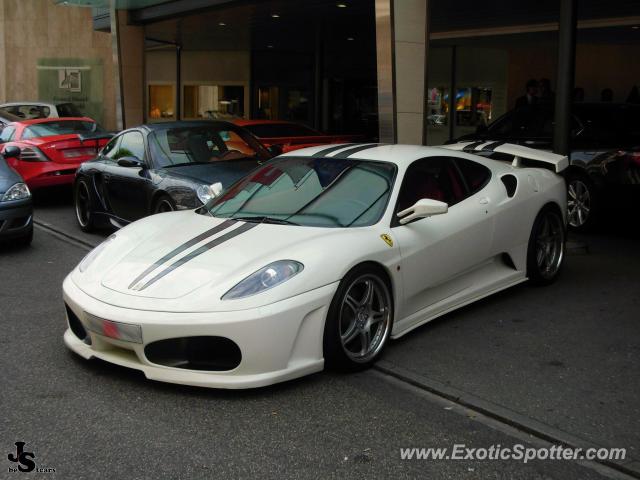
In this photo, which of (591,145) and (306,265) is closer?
(306,265)

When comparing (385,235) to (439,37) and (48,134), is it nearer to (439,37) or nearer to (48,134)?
(48,134)

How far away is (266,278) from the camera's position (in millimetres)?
4355

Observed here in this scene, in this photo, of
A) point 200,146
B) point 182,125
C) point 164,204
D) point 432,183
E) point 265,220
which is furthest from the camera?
point 182,125

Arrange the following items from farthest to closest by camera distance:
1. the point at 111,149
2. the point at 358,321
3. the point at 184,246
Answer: the point at 111,149 < the point at 184,246 < the point at 358,321

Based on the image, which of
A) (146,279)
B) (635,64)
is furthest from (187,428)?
(635,64)

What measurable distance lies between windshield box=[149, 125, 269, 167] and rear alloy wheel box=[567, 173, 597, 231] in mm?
3896

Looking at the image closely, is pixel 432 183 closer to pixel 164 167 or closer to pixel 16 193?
pixel 164 167

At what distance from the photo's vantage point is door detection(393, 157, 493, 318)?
5.15m

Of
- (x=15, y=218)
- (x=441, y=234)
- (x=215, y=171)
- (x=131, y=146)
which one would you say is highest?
(x=131, y=146)

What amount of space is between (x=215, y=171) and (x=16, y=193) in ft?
7.26

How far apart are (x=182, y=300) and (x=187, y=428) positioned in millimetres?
715

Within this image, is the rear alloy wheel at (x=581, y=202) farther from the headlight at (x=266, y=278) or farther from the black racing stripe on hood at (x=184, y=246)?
the headlight at (x=266, y=278)

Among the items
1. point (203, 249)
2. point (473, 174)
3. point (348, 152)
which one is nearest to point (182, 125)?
point (348, 152)

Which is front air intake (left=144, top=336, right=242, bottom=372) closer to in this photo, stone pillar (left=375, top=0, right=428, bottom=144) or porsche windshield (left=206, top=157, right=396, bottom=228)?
porsche windshield (left=206, top=157, right=396, bottom=228)
